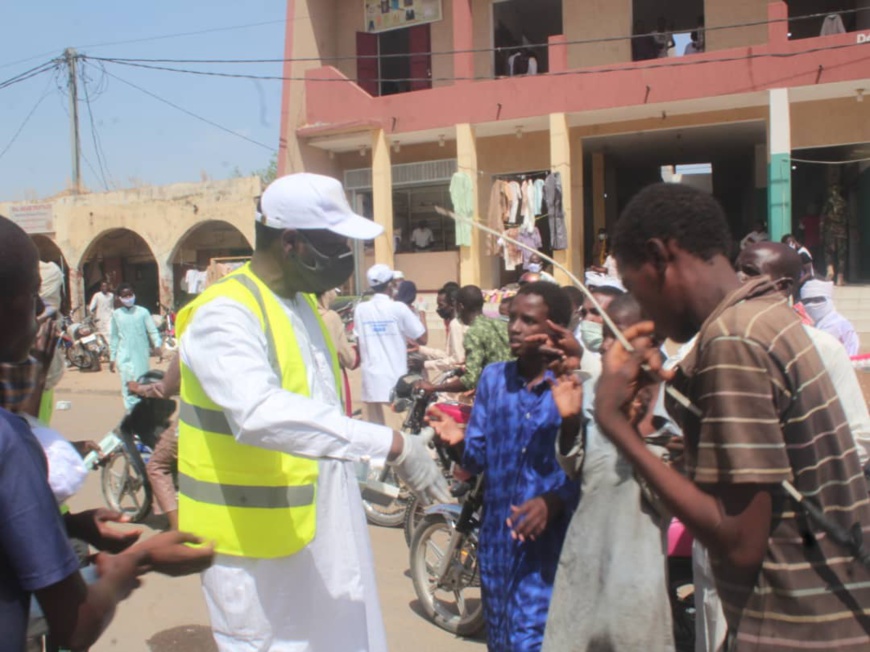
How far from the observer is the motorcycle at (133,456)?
5.79 meters

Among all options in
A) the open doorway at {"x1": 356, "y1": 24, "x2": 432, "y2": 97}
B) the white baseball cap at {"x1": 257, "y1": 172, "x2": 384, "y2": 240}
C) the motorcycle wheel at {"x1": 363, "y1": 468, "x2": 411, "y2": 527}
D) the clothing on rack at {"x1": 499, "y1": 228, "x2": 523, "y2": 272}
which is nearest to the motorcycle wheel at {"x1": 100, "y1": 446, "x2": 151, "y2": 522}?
the motorcycle wheel at {"x1": 363, "y1": 468, "x2": 411, "y2": 527}

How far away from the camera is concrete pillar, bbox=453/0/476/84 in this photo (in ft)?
50.2

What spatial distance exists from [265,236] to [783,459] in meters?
1.61

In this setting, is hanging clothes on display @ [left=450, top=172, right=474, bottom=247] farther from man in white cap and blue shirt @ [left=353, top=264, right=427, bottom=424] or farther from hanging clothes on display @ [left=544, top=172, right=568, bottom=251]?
man in white cap and blue shirt @ [left=353, top=264, right=427, bottom=424]

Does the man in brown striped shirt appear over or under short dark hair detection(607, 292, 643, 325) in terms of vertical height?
under

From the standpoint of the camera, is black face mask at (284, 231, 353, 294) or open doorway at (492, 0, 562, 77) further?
open doorway at (492, 0, 562, 77)

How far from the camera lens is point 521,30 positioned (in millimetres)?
18766

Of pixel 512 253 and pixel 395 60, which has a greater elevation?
pixel 395 60

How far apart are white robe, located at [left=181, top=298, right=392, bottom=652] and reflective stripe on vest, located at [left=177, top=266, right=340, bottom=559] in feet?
0.18

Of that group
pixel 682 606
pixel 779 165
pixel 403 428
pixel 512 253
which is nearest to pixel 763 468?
pixel 682 606

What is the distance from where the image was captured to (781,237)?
41.1 feet

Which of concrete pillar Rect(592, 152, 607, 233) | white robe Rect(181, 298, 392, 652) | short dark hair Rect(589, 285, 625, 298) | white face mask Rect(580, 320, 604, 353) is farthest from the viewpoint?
concrete pillar Rect(592, 152, 607, 233)

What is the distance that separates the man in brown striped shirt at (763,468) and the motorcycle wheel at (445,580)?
2599 mm

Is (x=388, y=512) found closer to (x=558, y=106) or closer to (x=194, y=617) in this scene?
(x=194, y=617)
